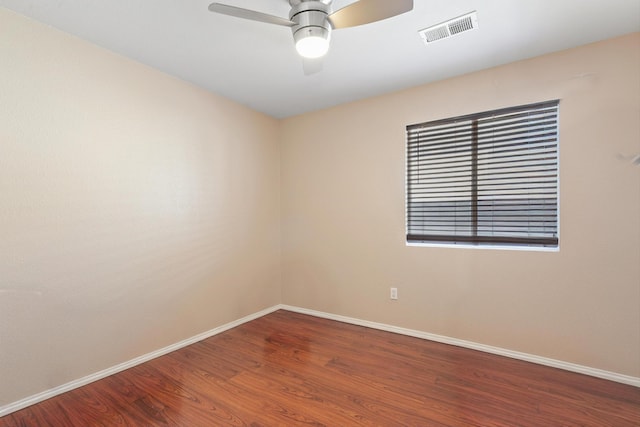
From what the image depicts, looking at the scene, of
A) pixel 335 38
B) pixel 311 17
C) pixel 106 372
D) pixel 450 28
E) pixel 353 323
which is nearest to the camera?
pixel 311 17

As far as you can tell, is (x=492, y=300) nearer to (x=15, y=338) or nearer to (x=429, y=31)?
(x=429, y=31)

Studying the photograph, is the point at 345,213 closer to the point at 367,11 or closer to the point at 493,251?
the point at 493,251

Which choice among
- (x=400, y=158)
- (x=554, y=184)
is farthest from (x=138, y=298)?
(x=554, y=184)

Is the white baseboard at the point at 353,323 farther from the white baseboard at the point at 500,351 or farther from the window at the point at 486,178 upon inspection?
the window at the point at 486,178

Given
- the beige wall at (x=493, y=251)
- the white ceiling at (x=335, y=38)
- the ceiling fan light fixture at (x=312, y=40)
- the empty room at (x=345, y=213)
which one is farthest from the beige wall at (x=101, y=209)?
the ceiling fan light fixture at (x=312, y=40)

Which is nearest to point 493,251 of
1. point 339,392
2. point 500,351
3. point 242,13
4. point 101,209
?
point 500,351

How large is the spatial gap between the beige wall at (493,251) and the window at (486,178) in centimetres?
11

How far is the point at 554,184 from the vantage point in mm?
2436

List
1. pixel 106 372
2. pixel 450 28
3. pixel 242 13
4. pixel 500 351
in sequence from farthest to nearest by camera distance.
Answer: pixel 500 351 < pixel 106 372 < pixel 450 28 < pixel 242 13

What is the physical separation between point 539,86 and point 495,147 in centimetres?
55

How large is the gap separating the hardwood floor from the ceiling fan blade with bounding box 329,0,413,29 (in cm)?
227

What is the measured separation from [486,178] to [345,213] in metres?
1.45

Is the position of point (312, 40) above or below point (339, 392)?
above

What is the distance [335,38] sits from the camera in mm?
2182
